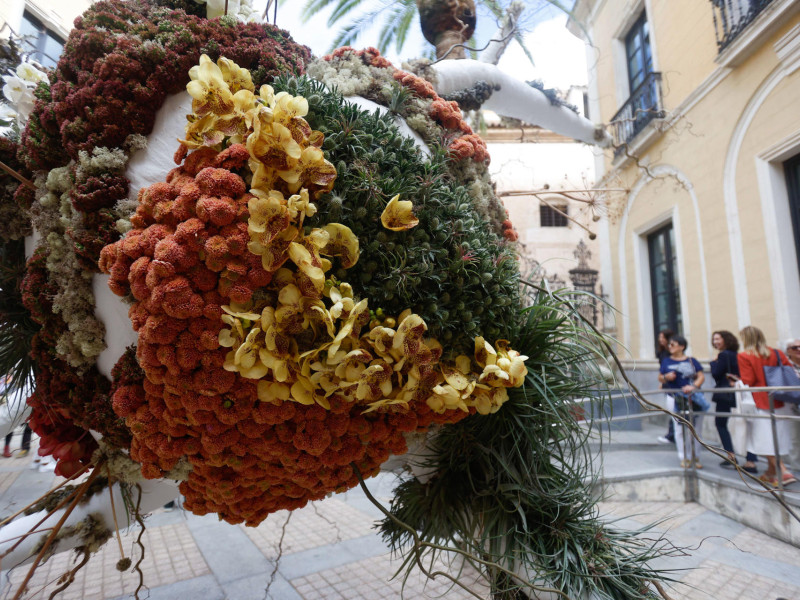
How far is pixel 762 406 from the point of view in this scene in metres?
3.60

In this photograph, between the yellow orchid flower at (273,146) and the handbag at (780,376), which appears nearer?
the yellow orchid flower at (273,146)

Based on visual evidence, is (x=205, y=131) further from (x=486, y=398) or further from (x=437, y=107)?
(x=486, y=398)

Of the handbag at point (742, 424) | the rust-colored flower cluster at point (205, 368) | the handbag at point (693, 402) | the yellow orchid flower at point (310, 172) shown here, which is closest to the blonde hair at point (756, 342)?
the handbag at point (742, 424)

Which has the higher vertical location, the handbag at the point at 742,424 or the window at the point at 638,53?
the window at the point at 638,53

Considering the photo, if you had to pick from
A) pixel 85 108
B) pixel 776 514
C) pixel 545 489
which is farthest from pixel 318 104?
pixel 776 514

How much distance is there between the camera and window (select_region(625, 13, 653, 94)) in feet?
22.6

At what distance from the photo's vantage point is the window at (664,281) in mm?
6648

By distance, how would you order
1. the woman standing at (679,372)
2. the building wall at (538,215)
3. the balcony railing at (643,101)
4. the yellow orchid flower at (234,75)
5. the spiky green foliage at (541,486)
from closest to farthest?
the yellow orchid flower at (234,75), the spiky green foliage at (541,486), the woman standing at (679,372), the balcony railing at (643,101), the building wall at (538,215)

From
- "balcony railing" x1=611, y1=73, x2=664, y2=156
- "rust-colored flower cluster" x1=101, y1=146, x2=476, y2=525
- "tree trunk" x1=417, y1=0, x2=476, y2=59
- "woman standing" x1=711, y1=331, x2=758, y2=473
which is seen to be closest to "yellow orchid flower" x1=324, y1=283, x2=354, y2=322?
"rust-colored flower cluster" x1=101, y1=146, x2=476, y2=525

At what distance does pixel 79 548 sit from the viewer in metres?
1.13

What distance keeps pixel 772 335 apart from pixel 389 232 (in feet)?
17.2

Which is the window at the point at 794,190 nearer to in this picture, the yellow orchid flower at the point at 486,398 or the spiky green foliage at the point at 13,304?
the yellow orchid flower at the point at 486,398

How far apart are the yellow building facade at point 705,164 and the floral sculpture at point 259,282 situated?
2.61 metres

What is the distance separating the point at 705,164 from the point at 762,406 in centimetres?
331
